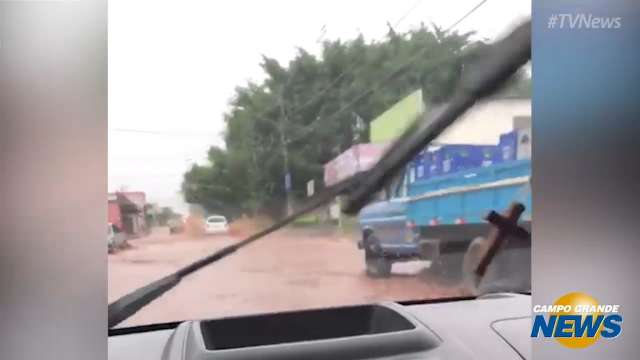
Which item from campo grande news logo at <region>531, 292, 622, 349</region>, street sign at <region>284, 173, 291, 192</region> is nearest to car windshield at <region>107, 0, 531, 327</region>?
street sign at <region>284, 173, 291, 192</region>

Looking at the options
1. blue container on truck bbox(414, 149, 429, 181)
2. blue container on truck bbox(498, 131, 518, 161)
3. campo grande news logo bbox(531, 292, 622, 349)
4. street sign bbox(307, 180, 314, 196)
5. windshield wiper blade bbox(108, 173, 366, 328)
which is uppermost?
blue container on truck bbox(498, 131, 518, 161)

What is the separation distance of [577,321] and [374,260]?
0.70 meters

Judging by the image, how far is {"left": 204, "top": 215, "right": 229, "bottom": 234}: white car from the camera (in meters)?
1.57

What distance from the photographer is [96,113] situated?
1.53 metres

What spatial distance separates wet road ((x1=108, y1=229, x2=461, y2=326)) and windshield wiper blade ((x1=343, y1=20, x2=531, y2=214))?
18 cm

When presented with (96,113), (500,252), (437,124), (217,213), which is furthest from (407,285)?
(96,113)

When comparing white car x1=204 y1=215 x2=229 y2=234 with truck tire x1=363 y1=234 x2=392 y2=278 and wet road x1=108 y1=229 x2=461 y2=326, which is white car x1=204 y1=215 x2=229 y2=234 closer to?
wet road x1=108 y1=229 x2=461 y2=326

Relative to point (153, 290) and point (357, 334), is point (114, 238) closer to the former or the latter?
point (153, 290)

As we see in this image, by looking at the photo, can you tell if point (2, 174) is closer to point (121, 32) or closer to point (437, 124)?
point (121, 32)

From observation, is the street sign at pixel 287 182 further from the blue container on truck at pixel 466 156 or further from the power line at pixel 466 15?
the power line at pixel 466 15

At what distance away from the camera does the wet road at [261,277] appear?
5.13ft

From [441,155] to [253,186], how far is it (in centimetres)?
59

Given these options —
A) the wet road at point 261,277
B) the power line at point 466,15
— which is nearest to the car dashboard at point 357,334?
the wet road at point 261,277

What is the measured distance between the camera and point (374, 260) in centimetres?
168
